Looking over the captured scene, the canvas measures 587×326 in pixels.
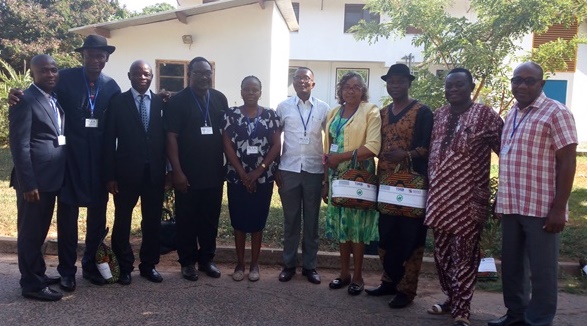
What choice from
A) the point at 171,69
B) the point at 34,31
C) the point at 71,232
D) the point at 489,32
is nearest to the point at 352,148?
the point at 71,232

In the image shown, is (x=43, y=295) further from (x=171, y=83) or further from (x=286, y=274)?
(x=171, y=83)

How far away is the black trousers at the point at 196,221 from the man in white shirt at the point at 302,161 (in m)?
0.69

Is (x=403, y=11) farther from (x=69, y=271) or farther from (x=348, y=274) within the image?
(x=69, y=271)

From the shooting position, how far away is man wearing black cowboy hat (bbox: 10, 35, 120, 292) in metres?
4.40

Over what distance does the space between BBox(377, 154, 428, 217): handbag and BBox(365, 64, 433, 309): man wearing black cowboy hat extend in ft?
0.15

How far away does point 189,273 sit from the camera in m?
4.89

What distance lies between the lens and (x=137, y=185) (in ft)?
15.1

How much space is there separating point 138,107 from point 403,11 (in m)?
5.40

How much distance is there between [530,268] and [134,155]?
334cm

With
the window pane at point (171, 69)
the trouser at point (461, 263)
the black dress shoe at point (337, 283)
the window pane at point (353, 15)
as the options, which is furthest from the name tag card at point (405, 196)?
the window pane at point (353, 15)

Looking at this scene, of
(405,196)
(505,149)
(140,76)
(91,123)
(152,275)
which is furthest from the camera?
(152,275)

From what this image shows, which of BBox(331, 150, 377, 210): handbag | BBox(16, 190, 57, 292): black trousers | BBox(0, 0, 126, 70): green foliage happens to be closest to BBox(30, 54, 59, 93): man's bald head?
BBox(16, 190, 57, 292): black trousers

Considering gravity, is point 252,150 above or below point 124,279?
above

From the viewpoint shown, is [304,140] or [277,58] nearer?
[304,140]
